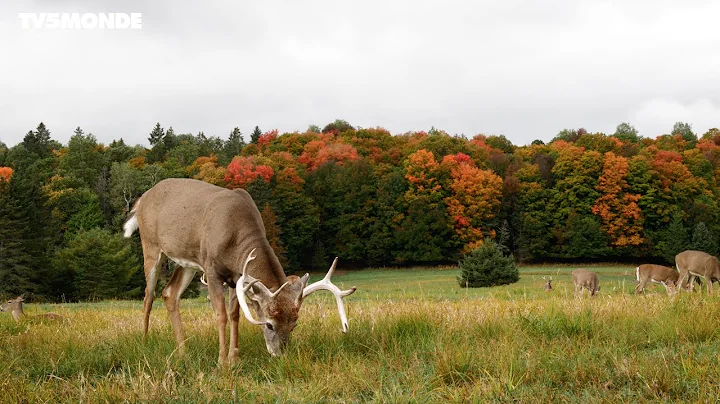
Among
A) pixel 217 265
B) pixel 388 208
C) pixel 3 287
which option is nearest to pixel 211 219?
pixel 217 265

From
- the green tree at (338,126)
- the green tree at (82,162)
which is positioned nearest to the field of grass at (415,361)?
the green tree at (82,162)

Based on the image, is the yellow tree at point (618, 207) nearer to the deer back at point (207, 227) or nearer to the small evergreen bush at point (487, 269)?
the small evergreen bush at point (487, 269)

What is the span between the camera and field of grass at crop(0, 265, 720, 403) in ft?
13.8

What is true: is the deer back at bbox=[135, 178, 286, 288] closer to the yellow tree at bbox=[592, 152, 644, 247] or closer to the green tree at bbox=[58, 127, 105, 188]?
the yellow tree at bbox=[592, 152, 644, 247]

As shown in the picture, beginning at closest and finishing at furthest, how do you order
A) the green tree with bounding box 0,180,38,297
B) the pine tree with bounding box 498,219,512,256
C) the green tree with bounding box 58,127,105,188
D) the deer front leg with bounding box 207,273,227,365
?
the deer front leg with bounding box 207,273,227,365 < the green tree with bounding box 0,180,38,297 < the pine tree with bounding box 498,219,512,256 < the green tree with bounding box 58,127,105,188

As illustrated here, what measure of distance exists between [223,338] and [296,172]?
214 ft

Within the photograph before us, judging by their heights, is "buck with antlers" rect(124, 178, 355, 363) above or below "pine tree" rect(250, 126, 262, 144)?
below

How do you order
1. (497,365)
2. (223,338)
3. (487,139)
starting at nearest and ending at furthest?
(497,365)
(223,338)
(487,139)

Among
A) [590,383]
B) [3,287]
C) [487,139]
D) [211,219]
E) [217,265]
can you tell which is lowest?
[3,287]

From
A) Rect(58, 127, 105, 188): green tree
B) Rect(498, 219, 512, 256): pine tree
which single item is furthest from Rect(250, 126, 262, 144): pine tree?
Rect(498, 219, 512, 256): pine tree

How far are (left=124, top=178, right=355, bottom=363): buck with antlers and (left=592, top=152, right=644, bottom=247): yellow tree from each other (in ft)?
218

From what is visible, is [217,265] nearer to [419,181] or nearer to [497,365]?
[497,365]

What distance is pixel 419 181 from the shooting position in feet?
230

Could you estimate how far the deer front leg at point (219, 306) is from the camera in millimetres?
6113
